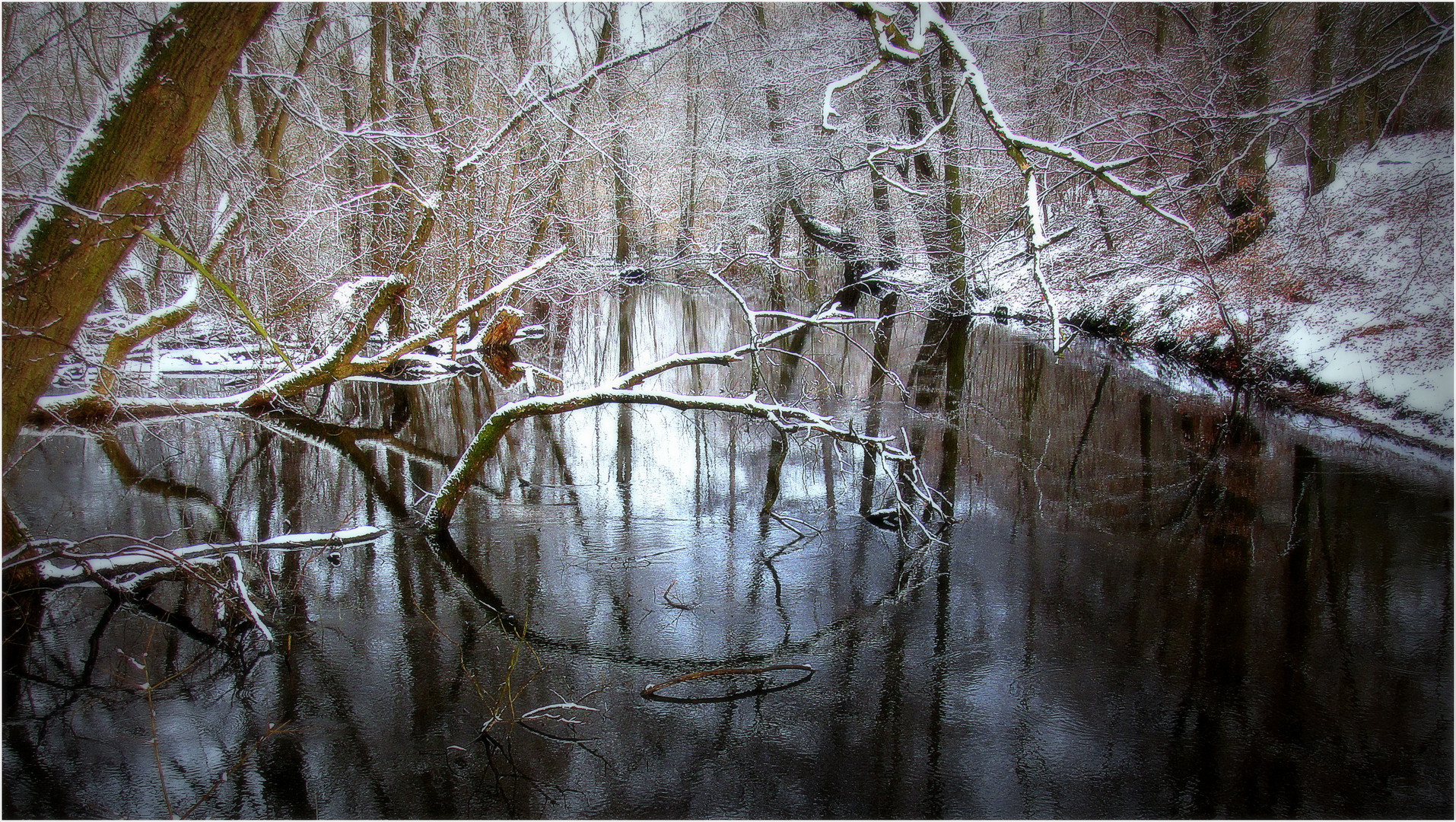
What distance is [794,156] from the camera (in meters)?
16.7

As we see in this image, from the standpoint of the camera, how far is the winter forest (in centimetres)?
400

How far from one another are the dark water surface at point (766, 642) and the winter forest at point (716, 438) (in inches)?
→ 1.6

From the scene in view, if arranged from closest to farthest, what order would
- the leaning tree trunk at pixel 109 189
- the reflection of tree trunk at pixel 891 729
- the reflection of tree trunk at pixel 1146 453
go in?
the leaning tree trunk at pixel 109 189 → the reflection of tree trunk at pixel 891 729 → the reflection of tree trunk at pixel 1146 453

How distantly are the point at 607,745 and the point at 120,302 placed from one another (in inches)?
356

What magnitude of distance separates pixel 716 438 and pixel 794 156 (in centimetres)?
874

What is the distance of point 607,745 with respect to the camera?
13.7 ft

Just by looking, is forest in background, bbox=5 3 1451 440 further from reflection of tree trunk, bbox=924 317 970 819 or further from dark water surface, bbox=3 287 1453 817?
reflection of tree trunk, bbox=924 317 970 819

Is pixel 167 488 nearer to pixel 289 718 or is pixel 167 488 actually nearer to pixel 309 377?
pixel 309 377

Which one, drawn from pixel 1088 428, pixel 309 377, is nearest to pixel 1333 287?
pixel 1088 428

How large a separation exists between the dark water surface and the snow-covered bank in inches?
50.4

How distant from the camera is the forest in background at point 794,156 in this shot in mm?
8320

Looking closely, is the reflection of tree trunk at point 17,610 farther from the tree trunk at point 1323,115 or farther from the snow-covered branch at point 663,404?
the tree trunk at point 1323,115

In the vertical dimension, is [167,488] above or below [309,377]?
below

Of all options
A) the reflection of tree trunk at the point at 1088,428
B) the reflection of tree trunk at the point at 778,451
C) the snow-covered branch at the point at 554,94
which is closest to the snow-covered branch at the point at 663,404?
the reflection of tree trunk at the point at 778,451
